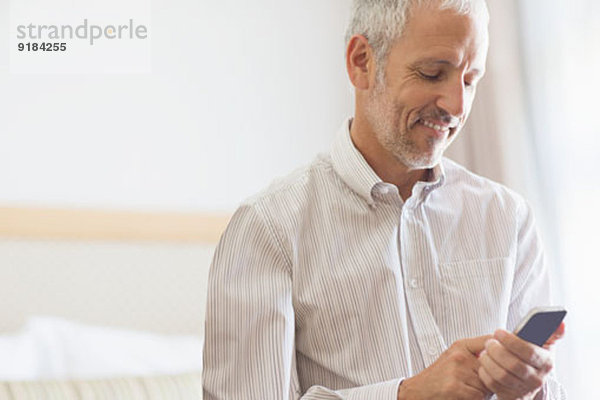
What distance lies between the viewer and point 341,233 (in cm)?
139

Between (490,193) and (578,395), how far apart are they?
0.99 meters

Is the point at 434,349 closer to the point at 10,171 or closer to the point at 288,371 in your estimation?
the point at 288,371

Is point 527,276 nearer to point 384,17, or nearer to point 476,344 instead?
point 476,344

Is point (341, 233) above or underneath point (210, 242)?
above

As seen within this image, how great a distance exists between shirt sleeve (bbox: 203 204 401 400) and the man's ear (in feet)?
0.95

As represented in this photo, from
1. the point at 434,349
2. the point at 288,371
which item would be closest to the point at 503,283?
the point at 434,349

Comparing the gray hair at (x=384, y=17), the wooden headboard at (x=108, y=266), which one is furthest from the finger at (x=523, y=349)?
the wooden headboard at (x=108, y=266)

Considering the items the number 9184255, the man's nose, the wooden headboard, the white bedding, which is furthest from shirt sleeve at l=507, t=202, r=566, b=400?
the number 9184255

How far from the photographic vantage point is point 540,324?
109 cm

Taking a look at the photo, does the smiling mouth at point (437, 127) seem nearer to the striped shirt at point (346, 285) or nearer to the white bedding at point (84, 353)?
the striped shirt at point (346, 285)

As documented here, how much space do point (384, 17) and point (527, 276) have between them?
0.51 meters

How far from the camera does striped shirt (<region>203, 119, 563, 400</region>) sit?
132cm

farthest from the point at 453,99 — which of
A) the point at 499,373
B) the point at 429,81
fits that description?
the point at 499,373

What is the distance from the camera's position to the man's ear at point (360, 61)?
4.66 feet
